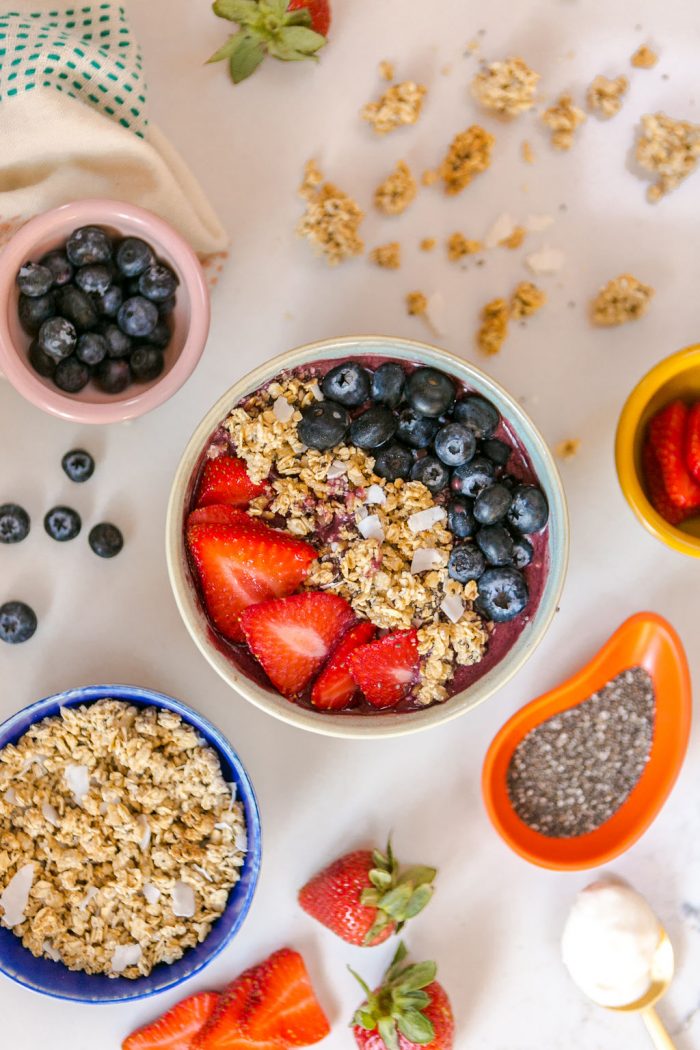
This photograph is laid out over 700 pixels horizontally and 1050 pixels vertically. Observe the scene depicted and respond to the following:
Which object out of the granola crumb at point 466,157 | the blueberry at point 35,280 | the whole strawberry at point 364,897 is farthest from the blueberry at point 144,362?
the whole strawberry at point 364,897

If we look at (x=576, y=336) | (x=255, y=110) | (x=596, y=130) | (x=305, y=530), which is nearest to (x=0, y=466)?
(x=305, y=530)

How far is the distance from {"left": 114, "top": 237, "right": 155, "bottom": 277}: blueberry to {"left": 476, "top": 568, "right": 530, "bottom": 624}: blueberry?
0.51 m

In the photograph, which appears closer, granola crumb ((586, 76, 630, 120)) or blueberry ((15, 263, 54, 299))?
blueberry ((15, 263, 54, 299))

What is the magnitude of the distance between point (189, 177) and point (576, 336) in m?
0.53

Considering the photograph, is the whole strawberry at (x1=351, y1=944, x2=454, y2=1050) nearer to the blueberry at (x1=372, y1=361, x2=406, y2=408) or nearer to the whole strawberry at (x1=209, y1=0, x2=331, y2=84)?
the blueberry at (x1=372, y1=361, x2=406, y2=408)

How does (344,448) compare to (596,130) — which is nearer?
(344,448)

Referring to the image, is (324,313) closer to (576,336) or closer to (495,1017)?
(576,336)

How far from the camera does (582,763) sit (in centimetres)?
129

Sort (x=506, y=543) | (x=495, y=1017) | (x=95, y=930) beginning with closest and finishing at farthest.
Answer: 1. (x=506, y=543)
2. (x=95, y=930)
3. (x=495, y=1017)

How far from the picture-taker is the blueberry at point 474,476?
1054 mm

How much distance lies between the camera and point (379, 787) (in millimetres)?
1277

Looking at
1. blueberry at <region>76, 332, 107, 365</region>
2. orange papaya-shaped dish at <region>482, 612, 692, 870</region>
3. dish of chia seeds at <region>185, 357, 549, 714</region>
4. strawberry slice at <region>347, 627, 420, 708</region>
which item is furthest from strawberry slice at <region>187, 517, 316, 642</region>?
orange papaya-shaped dish at <region>482, 612, 692, 870</region>

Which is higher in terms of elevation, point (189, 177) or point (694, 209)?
point (694, 209)

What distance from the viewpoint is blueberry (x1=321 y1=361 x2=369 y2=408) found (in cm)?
106
